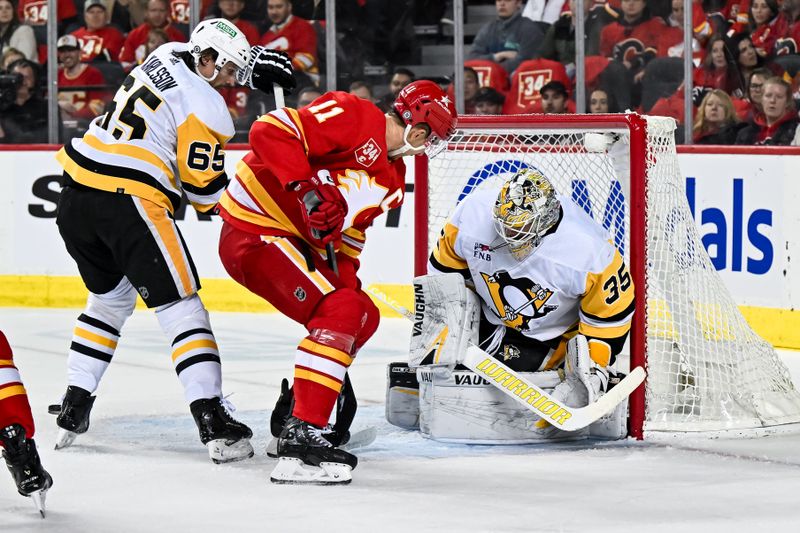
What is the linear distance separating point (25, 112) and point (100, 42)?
54 cm

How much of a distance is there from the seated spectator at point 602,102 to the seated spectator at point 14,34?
9.74 feet

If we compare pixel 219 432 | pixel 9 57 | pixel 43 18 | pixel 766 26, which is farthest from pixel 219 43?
pixel 9 57

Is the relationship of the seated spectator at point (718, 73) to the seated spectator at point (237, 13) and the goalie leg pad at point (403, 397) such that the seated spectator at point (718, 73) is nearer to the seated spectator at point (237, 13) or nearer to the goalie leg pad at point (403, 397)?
the seated spectator at point (237, 13)

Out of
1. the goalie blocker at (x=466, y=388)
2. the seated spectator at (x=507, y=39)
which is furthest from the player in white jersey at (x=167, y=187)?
the seated spectator at (x=507, y=39)

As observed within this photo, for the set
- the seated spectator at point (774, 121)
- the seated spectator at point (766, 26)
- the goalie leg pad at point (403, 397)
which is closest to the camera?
→ the goalie leg pad at point (403, 397)

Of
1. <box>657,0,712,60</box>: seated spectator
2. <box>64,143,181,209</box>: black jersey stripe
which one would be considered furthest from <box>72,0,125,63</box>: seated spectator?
<box>64,143,181,209</box>: black jersey stripe

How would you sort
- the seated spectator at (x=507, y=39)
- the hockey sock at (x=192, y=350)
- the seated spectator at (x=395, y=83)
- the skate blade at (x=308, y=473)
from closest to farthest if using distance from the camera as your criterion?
the skate blade at (x=308, y=473)
the hockey sock at (x=192, y=350)
the seated spectator at (x=507, y=39)
the seated spectator at (x=395, y=83)

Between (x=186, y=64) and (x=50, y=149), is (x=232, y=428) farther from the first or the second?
(x=50, y=149)

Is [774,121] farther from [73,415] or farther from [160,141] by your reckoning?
[73,415]

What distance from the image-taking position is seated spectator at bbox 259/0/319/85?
285 inches

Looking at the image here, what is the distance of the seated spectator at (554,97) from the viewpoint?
22.0 ft

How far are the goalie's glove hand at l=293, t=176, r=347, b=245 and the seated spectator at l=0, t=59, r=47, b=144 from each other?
453cm

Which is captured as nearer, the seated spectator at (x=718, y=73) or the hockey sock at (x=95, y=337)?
the hockey sock at (x=95, y=337)

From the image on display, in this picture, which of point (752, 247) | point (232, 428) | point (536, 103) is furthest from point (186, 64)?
point (536, 103)
